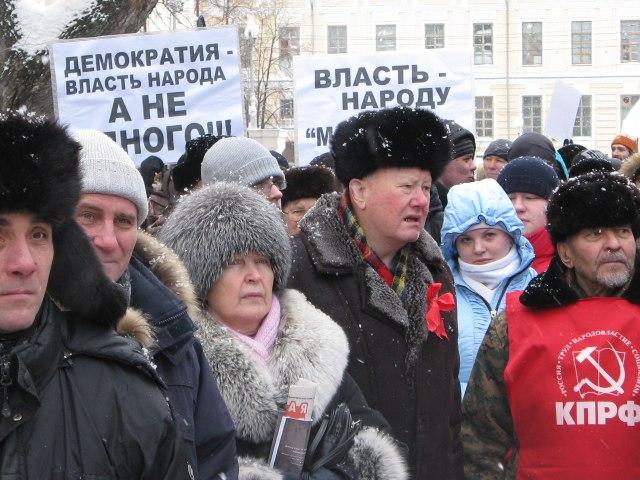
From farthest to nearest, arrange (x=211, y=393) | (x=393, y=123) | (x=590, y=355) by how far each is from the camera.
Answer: (x=393, y=123) → (x=590, y=355) → (x=211, y=393)

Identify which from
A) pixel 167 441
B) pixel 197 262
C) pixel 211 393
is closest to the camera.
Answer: pixel 167 441

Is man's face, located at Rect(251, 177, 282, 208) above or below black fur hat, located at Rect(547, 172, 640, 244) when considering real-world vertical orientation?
below

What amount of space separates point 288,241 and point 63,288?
1255mm

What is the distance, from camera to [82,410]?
2.11 m

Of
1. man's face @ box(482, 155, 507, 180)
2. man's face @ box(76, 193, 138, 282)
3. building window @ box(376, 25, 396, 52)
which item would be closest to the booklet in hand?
man's face @ box(76, 193, 138, 282)

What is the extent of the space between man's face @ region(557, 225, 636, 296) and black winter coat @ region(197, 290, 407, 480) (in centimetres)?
88

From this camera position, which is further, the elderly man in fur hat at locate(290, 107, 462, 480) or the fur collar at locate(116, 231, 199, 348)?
the elderly man in fur hat at locate(290, 107, 462, 480)

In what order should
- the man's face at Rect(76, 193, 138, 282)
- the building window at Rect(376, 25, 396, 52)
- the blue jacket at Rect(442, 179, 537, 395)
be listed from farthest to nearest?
the building window at Rect(376, 25, 396, 52)
the blue jacket at Rect(442, 179, 537, 395)
the man's face at Rect(76, 193, 138, 282)

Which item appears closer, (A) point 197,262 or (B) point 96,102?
(A) point 197,262

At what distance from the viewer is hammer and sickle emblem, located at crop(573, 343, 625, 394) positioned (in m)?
3.53

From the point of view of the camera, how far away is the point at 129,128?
22.2ft

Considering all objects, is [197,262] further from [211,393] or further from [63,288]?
[63,288]

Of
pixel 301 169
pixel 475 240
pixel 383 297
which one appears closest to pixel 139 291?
pixel 383 297

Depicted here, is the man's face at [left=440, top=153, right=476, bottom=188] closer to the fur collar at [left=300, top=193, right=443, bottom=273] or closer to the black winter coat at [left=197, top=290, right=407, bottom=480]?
the fur collar at [left=300, top=193, right=443, bottom=273]
